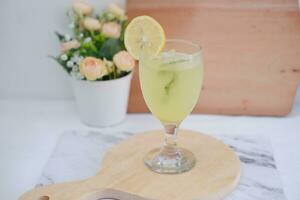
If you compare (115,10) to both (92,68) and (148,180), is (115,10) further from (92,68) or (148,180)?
(148,180)

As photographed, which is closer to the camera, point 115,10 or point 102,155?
point 102,155

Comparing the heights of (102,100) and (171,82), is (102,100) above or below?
below

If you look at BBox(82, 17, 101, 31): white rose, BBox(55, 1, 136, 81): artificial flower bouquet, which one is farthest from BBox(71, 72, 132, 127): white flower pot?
BBox(82, 17, 101, 31): white rose

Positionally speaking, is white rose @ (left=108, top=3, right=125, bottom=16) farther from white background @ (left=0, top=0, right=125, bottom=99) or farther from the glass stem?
the glass stem

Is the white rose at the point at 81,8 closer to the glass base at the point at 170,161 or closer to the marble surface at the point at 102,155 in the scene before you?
the marble surface at the point at 102,155

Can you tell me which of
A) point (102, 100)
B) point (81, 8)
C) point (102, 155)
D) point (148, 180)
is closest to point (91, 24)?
point (81, 8)

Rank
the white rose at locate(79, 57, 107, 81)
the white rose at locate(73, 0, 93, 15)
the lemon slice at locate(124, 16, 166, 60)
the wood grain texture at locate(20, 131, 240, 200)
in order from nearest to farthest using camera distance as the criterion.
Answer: the wood grain texture at locate(20, 131, 240, 200), the lemon slice at locate(124, 16, 166, 60), the white rose at locate(79, 57, 107, 81), the white rose at locate(73, 0, 93, 15)
